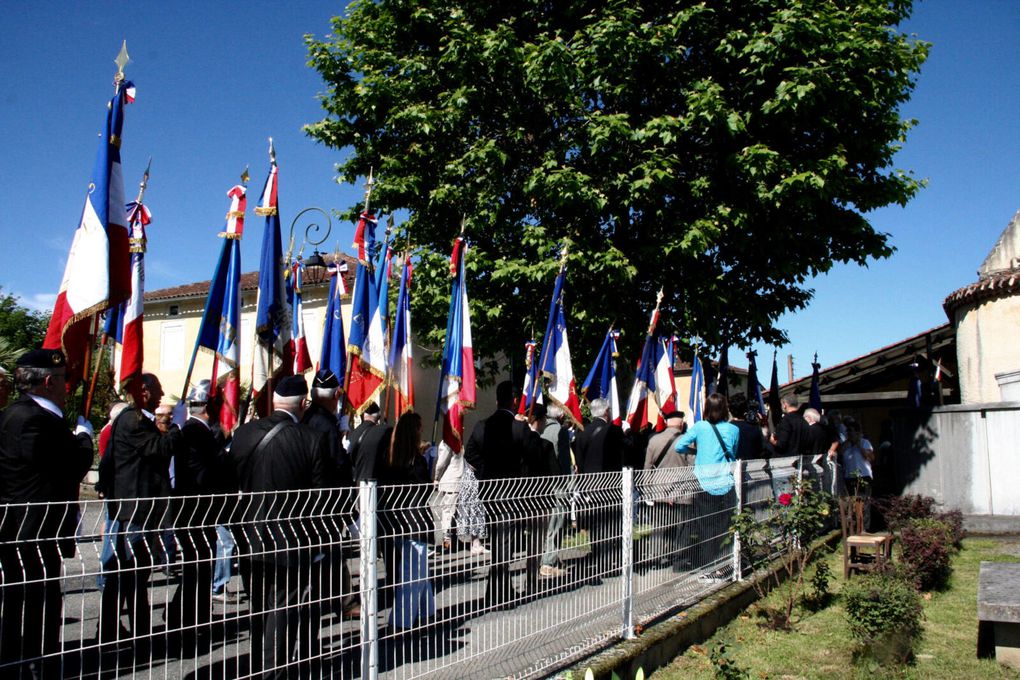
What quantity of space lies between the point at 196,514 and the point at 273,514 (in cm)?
89

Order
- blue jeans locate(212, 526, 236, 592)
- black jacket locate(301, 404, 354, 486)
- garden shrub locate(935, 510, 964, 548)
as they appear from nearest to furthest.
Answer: blue jeans locate(212, 526, 236, 592) → black jacket locate(301, 404, 354, 486) → garden shrub locate(935, 510, 964, 548)

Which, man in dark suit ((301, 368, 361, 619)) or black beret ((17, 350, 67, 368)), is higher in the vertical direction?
black beret ((17, 350, 67, 368))

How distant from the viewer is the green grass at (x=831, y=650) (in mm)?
6219

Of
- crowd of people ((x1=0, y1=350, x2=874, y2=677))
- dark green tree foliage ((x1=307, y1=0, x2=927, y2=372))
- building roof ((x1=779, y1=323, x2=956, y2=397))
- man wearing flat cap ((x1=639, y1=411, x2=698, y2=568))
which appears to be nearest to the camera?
crowd of people ((x1=0, y1=350, x2=874, y2=677))

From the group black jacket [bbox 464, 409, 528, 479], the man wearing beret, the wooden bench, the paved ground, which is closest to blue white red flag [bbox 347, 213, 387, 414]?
black jacket [bbox 464, 409, 528, 479]

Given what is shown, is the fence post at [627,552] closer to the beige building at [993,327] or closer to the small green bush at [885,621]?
the small green bush at [885,621]

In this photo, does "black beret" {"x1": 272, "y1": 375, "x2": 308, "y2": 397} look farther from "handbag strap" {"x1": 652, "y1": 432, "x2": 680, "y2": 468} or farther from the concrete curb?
"handbag strap" {"x1": 652, "y1": 432, "x2": 680, "y2": 468}

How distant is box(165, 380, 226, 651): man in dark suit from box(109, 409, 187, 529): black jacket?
15 cm

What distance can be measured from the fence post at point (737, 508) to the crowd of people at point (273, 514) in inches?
4.3

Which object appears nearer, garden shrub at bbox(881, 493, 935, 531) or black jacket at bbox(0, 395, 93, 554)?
black jacket at bbox(0, 395, 93, 554)

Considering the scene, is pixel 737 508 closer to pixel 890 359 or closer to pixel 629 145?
pixel 629 145

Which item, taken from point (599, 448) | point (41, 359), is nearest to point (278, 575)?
point (41, 359)

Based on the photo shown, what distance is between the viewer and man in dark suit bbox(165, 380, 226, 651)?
3.45 meters

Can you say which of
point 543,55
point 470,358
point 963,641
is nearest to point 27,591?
point 470,358
